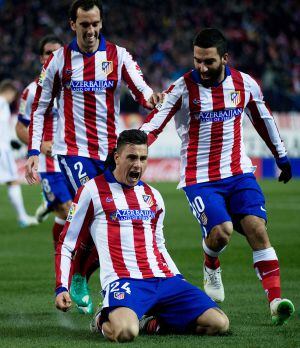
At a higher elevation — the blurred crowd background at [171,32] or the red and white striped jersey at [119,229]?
the blurred crowd background at [171,32]

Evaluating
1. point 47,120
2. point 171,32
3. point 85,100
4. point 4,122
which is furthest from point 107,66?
point 171,32

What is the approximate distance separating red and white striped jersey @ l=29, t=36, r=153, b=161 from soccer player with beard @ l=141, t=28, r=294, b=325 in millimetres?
328

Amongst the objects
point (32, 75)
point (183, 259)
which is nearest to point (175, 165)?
point (32, 75)

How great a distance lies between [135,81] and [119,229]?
1528 mm

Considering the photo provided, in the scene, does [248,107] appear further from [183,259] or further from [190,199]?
[183,259]

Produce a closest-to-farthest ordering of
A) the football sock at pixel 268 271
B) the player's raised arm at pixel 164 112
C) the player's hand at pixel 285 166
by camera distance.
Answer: the football sock at pixel 268 271, the player's raised arm at pixel 164 112, the player's hand at pixel 285 166

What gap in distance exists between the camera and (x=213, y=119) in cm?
745

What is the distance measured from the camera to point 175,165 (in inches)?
975

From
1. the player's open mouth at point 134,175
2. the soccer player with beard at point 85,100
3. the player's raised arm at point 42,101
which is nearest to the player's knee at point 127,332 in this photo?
the player's open mouth at point 134,175

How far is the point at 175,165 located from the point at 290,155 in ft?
9.28

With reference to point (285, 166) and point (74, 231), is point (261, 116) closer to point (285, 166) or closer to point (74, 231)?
point (285, 166)

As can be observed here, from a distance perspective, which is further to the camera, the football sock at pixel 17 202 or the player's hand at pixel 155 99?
the football sock at pixel 17 202

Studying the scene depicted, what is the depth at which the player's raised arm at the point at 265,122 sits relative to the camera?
7.52m

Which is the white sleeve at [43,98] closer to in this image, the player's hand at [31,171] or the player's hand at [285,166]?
the player's hand at [31,171]
